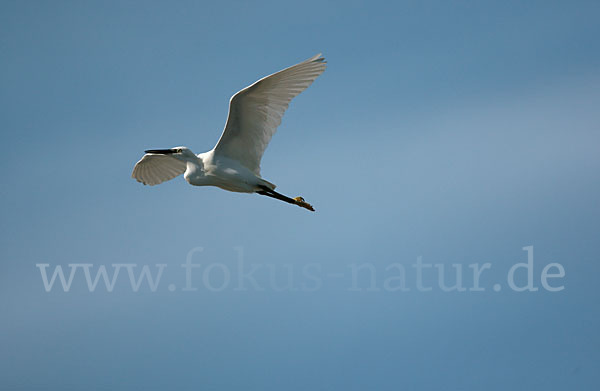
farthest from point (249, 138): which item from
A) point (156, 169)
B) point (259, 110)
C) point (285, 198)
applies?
point (156, 169)

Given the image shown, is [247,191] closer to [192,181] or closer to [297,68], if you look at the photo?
[192,181]

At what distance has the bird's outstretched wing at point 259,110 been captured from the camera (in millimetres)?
12695

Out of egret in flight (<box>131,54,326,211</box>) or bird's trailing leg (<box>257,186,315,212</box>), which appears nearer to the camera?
egret in flight (<box>131,54,326,211</box>)

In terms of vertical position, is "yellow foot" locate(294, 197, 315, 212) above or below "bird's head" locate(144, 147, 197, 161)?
below

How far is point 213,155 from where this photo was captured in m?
13.9

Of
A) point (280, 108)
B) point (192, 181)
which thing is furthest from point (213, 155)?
point (280, 108)

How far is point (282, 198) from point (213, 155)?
1.65 metres

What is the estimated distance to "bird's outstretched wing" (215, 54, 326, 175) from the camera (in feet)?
41.7

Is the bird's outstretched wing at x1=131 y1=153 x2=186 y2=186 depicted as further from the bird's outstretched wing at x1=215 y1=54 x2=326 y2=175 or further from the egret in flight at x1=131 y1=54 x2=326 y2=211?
the bird's outstretched wing at x1=215 y1=54 x2=326 y2=175

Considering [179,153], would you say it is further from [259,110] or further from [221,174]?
[259,110]

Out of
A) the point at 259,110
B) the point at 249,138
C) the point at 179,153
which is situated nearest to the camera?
the point at 259,110

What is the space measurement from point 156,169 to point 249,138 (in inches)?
133

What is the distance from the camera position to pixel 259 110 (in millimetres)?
13297

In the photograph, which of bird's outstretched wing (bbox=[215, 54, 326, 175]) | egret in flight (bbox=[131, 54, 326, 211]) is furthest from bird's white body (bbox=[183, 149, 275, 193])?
bird's outstretched wing (bbox=[215, 54, 326, 175])
